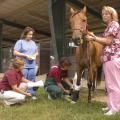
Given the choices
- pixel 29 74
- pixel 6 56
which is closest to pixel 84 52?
pixel 29 74

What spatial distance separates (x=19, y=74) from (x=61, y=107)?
1155 mm

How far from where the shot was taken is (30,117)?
5.49 meters

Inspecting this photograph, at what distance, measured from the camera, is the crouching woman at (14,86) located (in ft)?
21.8

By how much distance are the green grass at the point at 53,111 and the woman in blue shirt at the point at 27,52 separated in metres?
0.76

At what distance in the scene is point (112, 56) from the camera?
217 inches

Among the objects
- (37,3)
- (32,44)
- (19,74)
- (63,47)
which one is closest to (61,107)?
(19,74)

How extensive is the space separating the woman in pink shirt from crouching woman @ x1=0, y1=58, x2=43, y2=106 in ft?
6.04

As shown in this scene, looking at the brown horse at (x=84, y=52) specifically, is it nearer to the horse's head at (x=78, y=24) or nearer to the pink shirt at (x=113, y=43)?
the horse's head at (x=78, y=24)

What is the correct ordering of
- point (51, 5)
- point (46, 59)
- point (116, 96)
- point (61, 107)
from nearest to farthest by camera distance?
point (116, 96)
point (61, 107)
point (51, 5)
point (46, 59)

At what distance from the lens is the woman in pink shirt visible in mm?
5449

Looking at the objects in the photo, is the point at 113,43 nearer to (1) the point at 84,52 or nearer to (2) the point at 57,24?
(1) the point at 84,52

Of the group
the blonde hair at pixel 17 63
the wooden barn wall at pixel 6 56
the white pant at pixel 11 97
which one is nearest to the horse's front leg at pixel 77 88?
the white pant at pixel 11 97

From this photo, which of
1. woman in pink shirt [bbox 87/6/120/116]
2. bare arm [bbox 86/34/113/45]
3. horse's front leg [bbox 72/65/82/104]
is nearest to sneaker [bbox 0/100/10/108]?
horse's front leg [bbox 72/65/82/104]

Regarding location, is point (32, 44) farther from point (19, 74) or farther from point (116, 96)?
point (116, 96)
